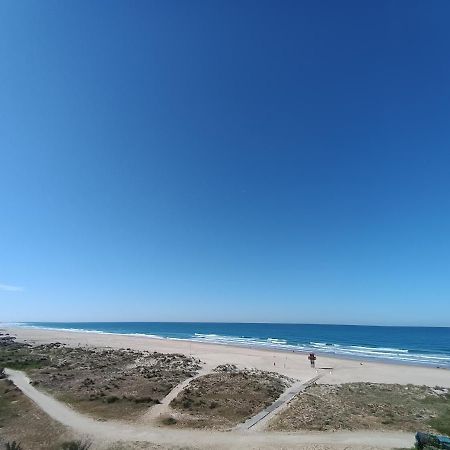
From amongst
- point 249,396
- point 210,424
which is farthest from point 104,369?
point 210,424

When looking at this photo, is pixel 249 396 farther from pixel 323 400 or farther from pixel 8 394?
pixel 8 394

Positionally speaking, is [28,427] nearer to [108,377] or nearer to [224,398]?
[224,398]

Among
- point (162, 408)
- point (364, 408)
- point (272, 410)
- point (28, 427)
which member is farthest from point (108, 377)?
point (364, 408)

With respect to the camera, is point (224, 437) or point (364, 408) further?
point (364, 408)

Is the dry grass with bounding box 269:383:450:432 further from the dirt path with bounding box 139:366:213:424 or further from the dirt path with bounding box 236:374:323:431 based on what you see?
the dirt path with bounding box 139:366:213:424

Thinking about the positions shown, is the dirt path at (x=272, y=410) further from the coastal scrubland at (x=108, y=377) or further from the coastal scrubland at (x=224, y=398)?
the coastal scrubland at (x=108, y=377)

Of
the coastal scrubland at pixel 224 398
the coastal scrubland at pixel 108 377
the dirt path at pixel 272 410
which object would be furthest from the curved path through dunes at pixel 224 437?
the coastal scrubland at pixel 108 377
